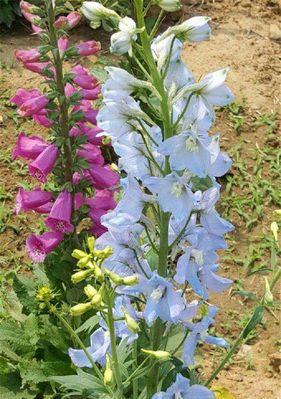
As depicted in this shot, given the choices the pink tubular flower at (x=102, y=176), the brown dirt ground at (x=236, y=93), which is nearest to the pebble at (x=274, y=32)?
the brown dirt ground at (x=236, y=93)

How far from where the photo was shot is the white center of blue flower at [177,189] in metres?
2.07

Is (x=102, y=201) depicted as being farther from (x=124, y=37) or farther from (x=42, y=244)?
(x=124, y=37)

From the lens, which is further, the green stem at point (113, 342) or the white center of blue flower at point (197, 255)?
the white center of blue flower at point (197, 255)

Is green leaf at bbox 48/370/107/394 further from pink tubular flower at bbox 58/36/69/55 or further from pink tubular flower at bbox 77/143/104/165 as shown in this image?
pink tubular flower at bbox 58/36/69/55

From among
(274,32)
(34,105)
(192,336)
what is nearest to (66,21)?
(34,105)

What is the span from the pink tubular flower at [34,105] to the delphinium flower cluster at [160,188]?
945mm

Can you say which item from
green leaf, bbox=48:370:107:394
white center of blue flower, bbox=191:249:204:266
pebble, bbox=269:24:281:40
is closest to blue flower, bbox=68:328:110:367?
green leaf, bbox=48:370:107:394

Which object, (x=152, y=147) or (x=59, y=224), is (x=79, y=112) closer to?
(x=59, y=224)

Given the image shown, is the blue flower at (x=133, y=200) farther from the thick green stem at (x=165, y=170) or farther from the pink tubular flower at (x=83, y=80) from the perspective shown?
the pink tubular flower at (x=83, y=80)

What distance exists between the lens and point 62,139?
3.14 m

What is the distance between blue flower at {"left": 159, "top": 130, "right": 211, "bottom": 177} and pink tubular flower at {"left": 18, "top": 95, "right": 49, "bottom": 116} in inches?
49.0

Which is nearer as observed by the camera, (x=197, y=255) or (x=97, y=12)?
(x=97, y=12)

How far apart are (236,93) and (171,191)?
356cm

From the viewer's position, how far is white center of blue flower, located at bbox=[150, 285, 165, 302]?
2.23 m
